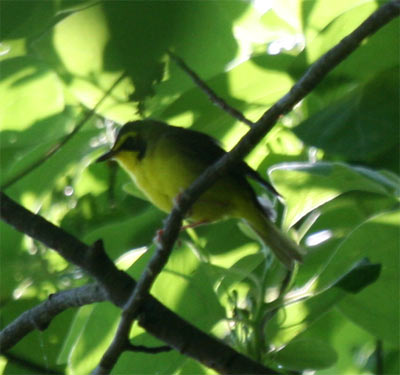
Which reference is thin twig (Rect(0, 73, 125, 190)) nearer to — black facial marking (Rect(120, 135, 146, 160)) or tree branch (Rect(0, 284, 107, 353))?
tree branch (Rect(0, 284, 107, 353))

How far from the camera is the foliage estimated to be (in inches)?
35.4

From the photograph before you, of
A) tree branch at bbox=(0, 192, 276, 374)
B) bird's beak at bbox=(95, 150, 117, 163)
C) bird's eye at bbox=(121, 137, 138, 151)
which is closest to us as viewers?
tree branch at bbox=(0, 192, 276, 374)

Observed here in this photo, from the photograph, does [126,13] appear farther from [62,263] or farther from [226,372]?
[62,263]

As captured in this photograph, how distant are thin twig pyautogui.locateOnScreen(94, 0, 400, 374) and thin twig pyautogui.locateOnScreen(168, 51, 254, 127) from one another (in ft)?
0.11

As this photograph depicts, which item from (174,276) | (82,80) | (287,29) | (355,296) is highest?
(82,80)

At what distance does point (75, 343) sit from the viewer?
1055 millimetres

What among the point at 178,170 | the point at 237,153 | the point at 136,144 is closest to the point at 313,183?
the point at 237,153

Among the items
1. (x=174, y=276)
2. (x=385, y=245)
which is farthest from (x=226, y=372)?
(x=385, y=245)

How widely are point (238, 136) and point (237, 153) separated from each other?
5.3 inches

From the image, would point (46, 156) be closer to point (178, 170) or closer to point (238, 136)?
point (238, 136)

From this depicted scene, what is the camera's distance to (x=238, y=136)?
3.57 feet

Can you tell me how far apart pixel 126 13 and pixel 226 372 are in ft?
1.50

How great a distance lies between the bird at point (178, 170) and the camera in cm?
141

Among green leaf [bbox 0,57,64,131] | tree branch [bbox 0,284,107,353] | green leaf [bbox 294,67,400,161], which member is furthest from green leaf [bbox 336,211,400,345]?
green leaf [bbox 0,57,64,131]
